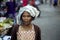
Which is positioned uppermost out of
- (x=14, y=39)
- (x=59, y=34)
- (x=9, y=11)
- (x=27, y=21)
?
(x=27, y=21)

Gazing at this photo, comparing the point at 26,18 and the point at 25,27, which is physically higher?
the point at 26,18

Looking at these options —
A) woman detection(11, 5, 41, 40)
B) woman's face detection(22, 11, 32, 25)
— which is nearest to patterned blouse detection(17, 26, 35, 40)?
woman detection(11, 5, 41, 40)

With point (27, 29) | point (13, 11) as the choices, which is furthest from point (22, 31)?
point (13, 11)

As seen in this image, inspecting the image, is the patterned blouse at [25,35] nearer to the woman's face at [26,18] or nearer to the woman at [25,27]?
the woman at [25,27]

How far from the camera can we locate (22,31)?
11.2 feet

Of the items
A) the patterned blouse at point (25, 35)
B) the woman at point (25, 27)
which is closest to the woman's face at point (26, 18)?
the woman at point (25, 27)

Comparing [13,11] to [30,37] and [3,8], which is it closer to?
[3,8]

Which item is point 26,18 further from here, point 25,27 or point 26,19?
point 25,27

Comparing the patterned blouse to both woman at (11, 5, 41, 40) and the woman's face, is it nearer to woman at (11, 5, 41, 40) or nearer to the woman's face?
woman at (11, 5, 41, 40)

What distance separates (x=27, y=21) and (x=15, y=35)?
0.26m

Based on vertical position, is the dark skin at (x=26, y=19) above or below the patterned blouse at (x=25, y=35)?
above

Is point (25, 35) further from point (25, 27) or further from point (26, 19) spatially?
point (26, 19)

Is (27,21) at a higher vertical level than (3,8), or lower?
higher

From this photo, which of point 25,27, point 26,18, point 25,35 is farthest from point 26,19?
point 25,35
